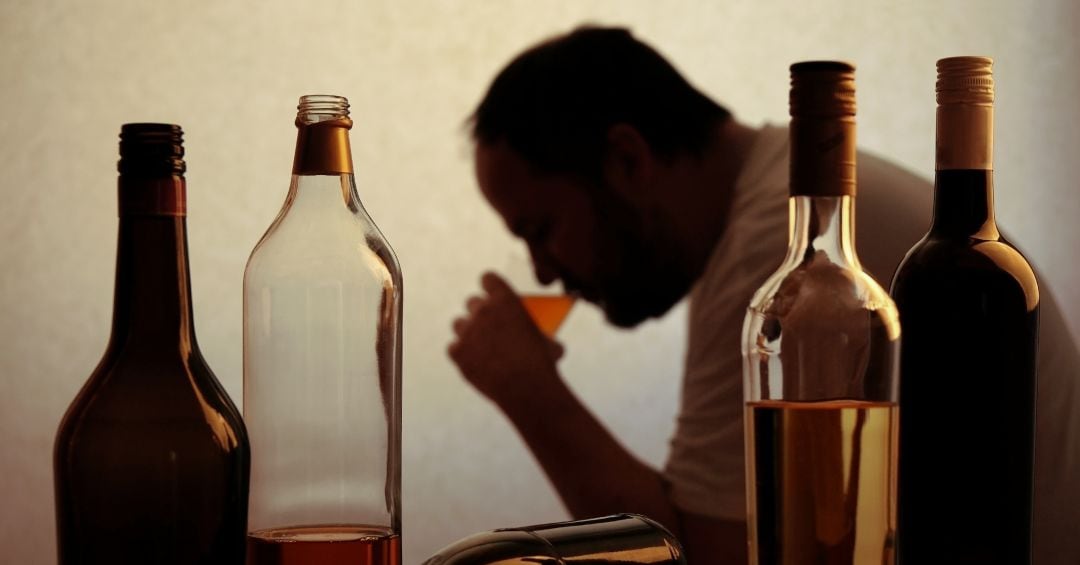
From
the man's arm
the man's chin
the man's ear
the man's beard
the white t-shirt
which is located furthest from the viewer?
the man's chin

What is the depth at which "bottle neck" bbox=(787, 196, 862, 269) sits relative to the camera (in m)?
0.47

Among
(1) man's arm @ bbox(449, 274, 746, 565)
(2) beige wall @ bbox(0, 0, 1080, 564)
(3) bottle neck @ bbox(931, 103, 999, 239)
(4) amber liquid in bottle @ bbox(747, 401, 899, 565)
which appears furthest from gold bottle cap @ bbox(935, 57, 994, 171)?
(2) beige wall @ bbox(0, 0, 1080, 564)

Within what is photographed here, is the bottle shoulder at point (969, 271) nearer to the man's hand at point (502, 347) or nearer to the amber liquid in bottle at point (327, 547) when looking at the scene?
the amber liquid in bottle at point (327, 547)

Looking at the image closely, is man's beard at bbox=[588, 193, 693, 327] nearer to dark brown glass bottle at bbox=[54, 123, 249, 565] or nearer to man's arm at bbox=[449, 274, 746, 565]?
man's arm at bbox=[449, 274, 746, 565]

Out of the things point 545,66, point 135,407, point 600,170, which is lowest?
point 135,407

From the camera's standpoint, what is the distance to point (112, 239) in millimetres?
1894

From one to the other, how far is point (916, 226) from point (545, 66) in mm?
949

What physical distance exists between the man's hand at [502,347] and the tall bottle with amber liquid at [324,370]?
117cm

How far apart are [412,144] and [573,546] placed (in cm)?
166

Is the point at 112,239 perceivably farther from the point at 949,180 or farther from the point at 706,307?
the point at 949,180

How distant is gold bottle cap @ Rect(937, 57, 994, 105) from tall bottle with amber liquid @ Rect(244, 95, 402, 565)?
0.25 m

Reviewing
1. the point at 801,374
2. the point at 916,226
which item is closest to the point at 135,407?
the point at 801,374

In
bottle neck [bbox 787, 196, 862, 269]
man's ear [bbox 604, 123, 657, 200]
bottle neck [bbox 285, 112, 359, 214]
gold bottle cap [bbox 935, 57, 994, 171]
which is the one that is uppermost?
man's ear [bbox 604, 123, 657, 200]

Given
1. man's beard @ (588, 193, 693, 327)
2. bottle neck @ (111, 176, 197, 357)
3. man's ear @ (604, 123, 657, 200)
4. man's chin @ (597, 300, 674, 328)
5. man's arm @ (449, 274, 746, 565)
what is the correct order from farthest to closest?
man's chin @ (597, 300, 674, 328)
man's beard @ (588, 193, 693, 327)
man's ear @ (604, 123, 657, 200)
man's arm @ (449, 274, 746, 565)
bottle neck @ (111, 176, 197, 357)
